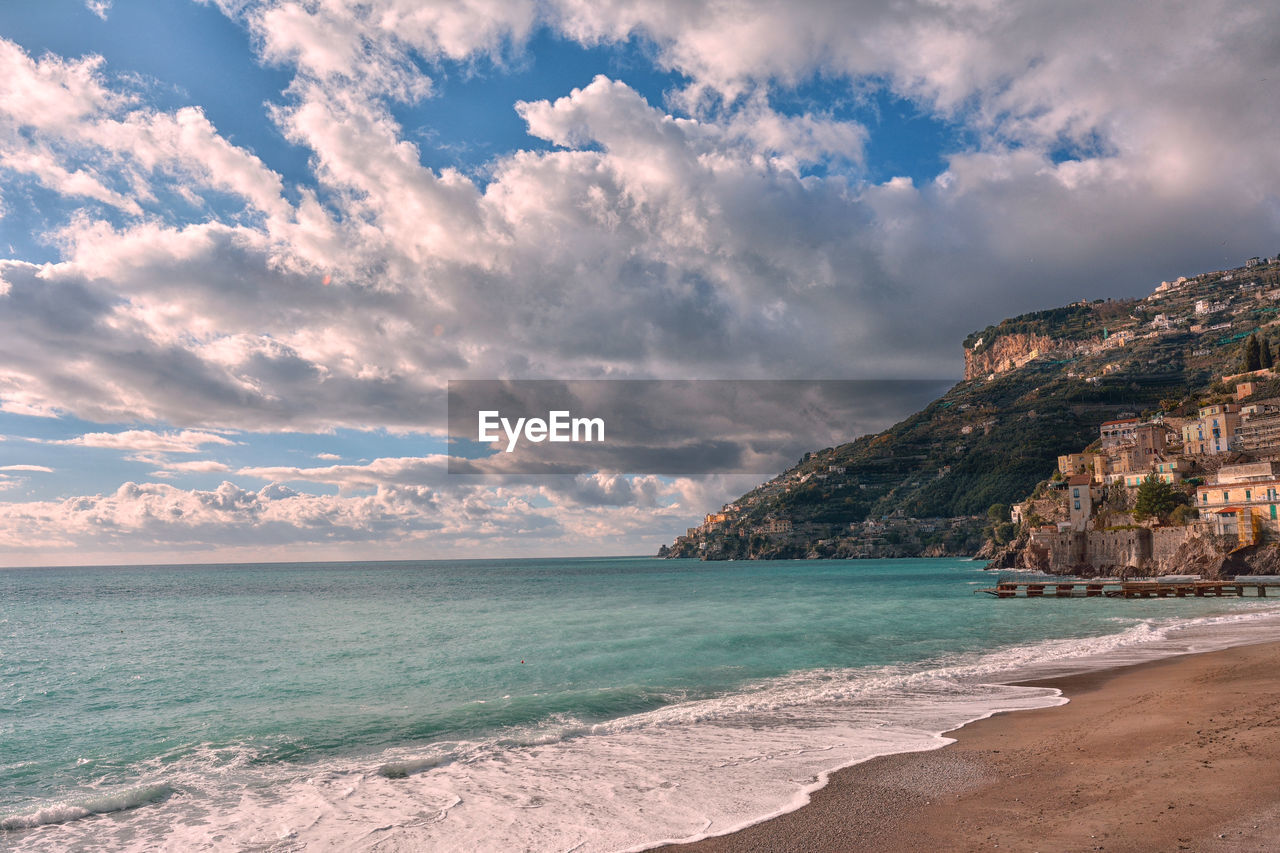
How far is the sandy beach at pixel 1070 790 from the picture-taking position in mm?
8125

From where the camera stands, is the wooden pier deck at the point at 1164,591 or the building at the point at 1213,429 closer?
the wooden pier deck at the point at 1164,591

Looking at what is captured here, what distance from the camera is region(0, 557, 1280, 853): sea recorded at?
10.8 m

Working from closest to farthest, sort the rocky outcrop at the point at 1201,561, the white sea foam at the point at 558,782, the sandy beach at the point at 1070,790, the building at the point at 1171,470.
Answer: the sandy beach at the point at 1070,790 < the white sea foam at the point at 558,782 < the rocky outcrop at the point at 1201,561 < the building at the point at 1171,470

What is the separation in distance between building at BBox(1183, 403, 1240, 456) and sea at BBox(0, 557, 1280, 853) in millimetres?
64010

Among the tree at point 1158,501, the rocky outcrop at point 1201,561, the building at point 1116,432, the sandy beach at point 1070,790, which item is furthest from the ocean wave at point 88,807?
the building at point 1116,432

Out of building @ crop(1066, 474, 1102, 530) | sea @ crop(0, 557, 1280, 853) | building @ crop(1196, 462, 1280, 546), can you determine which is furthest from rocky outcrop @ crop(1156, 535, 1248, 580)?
sea @ crop(0, 557, 1280, 853)

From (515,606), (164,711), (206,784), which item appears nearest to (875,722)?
(206,784)

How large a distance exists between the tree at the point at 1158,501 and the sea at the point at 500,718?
3880cm

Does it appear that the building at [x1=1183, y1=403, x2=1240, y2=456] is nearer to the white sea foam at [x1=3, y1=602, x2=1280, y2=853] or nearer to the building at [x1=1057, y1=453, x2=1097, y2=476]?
the building at [x1=1057, y1=453, x2=1097, y2=476]

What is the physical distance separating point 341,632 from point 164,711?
74.7ft

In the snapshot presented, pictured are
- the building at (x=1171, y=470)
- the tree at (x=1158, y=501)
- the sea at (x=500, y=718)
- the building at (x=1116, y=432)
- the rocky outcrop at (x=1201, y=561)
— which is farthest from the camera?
the building at (x=1116, y=432)

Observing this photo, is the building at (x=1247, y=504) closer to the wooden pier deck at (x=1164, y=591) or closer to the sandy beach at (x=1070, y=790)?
the wooden pier deck at (x=1164, y=591)

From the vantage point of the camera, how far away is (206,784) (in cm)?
1352

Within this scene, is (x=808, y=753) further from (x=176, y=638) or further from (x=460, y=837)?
(x=176, y=638)
